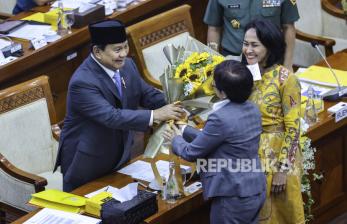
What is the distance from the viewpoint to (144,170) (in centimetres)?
467

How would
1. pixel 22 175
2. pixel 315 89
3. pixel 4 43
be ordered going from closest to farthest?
pixel 22 175 < pixel 315 89 < pixel 4 43

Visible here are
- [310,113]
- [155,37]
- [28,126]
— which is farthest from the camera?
[155,37]

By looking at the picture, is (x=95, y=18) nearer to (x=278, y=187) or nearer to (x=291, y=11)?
(x=291, y=11)

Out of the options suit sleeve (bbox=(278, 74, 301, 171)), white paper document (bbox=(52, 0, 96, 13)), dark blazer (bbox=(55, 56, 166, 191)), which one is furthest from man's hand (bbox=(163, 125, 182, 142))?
white paper document (bbox=(52, 0, 96, 13))

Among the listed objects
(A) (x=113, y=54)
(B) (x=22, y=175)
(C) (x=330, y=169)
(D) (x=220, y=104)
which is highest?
(A) (x=113, y=54)

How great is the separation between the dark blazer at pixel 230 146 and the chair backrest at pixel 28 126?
55.8 inches

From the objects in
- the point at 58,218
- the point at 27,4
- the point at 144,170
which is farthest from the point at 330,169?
the point at 27,4

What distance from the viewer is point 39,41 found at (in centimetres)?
621

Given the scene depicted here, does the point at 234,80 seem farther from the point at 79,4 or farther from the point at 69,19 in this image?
the point at 79,4

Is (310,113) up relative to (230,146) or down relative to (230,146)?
down

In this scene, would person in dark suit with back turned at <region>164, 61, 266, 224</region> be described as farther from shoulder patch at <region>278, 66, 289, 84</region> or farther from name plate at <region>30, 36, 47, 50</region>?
name plate at <region>30, 36, 47, 50</region>

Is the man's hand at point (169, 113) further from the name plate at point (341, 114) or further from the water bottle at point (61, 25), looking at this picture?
the water bottle at point (61, 25)

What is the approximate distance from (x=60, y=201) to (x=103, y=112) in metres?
0.48

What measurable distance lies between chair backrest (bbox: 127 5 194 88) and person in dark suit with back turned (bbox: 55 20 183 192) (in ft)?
4.76
